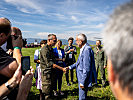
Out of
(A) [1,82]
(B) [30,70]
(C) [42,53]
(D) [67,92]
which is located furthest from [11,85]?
(D) [67,92]

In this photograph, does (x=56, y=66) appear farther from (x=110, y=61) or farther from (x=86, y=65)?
(x=110, y=61)

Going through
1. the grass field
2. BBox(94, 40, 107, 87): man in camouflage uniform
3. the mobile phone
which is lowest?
the grass field

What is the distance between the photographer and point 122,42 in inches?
26.9

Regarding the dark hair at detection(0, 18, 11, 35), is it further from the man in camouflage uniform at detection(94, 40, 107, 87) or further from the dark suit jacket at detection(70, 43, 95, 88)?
the man in camouflage uniform at detection(94, 40, 107, 87)

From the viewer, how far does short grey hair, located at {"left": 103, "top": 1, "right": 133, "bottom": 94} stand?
673mm

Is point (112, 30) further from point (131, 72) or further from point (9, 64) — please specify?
point (9, 64)

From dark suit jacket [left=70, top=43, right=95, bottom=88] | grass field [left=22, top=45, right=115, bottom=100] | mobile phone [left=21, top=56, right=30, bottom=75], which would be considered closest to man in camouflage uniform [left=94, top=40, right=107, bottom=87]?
grass field [left=22, top=45, right=115, bottom=100]

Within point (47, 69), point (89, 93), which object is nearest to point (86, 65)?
point (47, 69)

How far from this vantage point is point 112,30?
0.74m

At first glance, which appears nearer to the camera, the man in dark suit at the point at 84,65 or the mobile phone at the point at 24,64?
the mobile phone at the point at 24,64

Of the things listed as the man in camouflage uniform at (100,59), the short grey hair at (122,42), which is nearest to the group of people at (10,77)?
the short grey hair at (122,42)

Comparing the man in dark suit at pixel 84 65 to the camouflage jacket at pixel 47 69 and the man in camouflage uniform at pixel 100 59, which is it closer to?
the camouflage jacket at pixel 47 69

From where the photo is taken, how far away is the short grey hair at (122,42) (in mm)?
673

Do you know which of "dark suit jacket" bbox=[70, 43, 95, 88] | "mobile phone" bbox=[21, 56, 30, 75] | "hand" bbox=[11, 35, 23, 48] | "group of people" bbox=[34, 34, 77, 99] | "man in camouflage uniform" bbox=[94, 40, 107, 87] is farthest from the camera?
"man in camouflage uniform" bbox=[94, 40, 107, 87]
